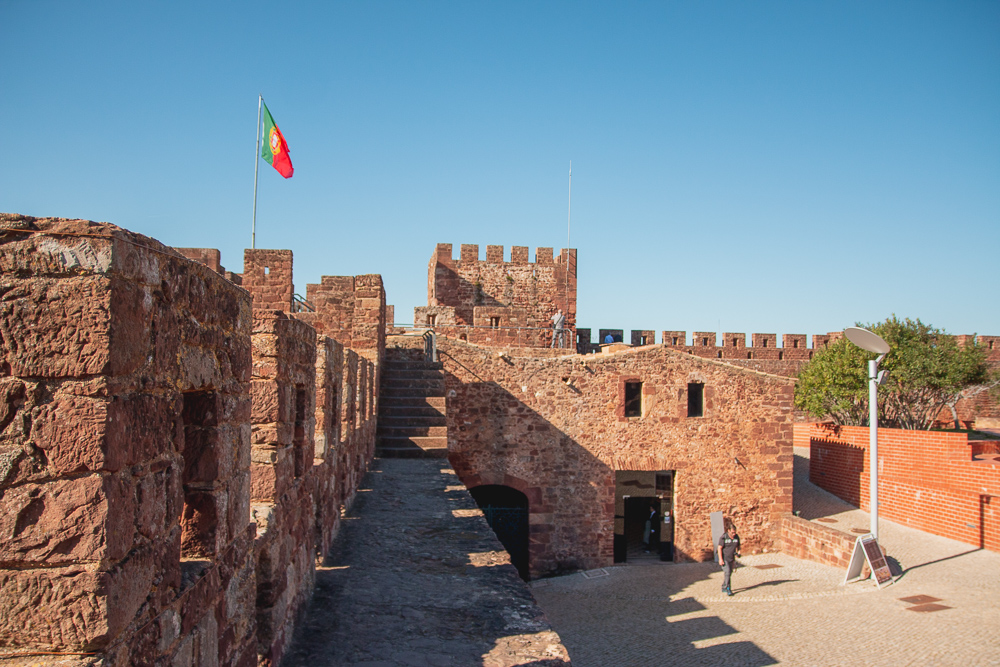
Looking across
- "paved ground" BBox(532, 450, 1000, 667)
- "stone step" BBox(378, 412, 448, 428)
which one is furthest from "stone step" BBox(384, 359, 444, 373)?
"paved ground" BBox(532, 450, 1000, 667)

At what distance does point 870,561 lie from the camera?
42.5 ft

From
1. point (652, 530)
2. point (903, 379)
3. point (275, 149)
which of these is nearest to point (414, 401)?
point (275, 149)

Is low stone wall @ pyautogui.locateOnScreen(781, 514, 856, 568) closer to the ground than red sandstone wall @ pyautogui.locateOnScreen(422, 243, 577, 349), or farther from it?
closer to the ground

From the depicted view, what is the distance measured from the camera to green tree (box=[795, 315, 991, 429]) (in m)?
21.2

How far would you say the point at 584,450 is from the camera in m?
17.0

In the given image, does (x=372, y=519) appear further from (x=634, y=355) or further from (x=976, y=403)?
(x=976, y=403)

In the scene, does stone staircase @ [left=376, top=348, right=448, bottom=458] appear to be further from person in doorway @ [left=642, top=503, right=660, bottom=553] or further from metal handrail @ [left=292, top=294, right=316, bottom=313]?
person in doorway @ [left=642, top=503, right=660, bottom=553]

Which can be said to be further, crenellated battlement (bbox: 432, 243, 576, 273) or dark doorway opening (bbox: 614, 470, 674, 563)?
crenellated battlement (bbox: 432, 243, 576, 273)

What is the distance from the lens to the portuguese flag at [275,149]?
1514 cm

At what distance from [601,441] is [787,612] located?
594 cm

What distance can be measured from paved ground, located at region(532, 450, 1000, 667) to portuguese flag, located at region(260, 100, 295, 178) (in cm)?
1070

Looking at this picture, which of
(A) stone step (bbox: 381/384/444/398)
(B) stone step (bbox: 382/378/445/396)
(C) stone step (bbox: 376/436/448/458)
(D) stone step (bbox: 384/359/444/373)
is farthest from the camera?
(D) stone step (bbox: 384/359/444/373)

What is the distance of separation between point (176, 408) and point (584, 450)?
1528 centimetres

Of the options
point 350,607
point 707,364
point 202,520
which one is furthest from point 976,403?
point 202,520
